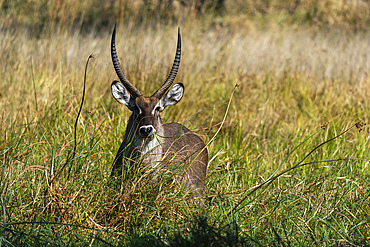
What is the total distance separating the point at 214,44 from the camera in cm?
904

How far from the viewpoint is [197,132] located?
5.47 m

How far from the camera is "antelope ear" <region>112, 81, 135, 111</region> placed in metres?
4.27

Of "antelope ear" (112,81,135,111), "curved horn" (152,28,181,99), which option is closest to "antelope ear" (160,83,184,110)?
"curved horn" (152,28,181,99)

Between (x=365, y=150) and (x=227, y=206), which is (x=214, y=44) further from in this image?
(x=227, y=206)

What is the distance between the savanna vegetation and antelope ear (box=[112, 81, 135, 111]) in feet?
1.51

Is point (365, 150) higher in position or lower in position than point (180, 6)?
lower

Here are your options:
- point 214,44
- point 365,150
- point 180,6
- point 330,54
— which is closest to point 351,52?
point 330,54

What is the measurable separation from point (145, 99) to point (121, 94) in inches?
11.3

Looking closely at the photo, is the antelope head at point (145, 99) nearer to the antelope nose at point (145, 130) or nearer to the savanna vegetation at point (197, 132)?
the antelope nose at point (145, 130)

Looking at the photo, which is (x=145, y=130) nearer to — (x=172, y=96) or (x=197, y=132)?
(x=172, y=96)

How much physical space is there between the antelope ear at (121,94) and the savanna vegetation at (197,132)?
1.51 feet

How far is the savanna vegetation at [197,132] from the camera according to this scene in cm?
325

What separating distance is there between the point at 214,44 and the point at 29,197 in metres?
6.29

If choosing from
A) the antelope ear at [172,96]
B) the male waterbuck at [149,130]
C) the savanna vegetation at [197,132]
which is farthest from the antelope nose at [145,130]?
the antelope ear at [172,96]
